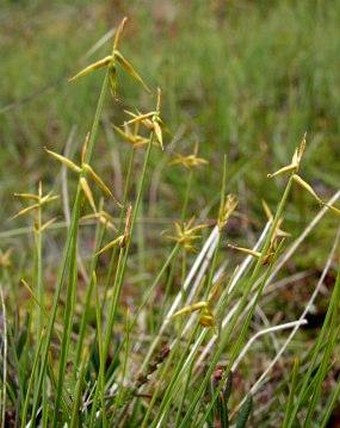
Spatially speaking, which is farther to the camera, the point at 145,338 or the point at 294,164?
the point at 145,338

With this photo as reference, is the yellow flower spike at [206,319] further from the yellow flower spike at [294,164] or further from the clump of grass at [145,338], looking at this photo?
the yellow flower spike at [294,164]

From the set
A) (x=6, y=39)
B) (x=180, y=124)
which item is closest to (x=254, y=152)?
(x=180, y=124)

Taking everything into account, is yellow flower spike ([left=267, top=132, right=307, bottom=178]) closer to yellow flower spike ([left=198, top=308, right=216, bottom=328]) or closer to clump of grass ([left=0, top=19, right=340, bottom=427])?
clump of grass ([left=0, top=19, right=340, bottom=427])

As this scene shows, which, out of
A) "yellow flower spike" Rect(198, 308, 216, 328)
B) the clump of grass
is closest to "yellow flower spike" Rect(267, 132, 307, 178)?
the clump of grass

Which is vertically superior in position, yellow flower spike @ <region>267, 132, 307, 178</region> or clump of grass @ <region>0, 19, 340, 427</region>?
yellow flower spike @ <region>267, 132, 307, 178</region>

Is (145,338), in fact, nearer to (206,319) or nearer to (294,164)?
(206,319)

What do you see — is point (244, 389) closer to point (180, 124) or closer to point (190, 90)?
point (180, 124)

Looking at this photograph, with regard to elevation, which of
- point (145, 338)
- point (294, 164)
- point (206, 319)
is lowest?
point (145, 338)

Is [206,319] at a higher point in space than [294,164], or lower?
lower

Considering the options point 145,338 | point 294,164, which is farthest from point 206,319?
point 145,338

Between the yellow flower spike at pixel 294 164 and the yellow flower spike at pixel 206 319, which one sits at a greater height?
the yellow flower spike at pixel 294 164

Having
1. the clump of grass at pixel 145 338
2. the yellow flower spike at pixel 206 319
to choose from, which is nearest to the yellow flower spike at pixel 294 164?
the clump of grass at pixel 145 338
